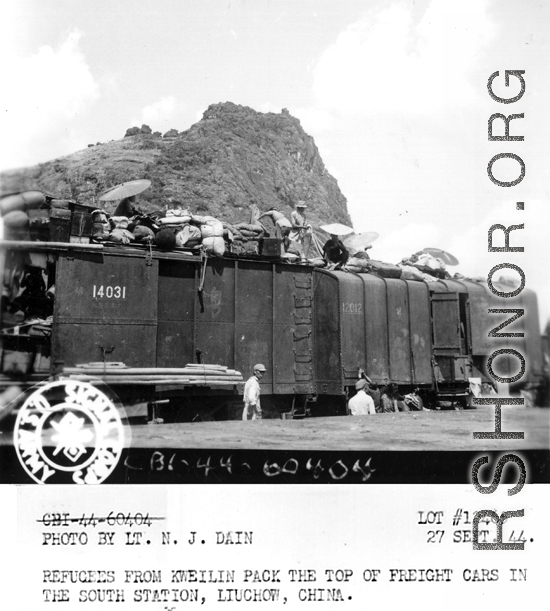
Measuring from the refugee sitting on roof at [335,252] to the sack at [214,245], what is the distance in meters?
3.10

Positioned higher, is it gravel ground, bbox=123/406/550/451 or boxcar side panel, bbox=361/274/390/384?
boxcar side panel, bbox=361/274/390/384

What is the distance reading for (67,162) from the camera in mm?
41281

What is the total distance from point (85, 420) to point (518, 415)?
4.59 meters

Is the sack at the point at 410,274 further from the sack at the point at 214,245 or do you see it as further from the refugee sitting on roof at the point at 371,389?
the sack at the point at 214,245

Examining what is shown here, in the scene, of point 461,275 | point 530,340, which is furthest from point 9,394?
point 461,275

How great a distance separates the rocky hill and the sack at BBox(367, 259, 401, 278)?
2576 cm

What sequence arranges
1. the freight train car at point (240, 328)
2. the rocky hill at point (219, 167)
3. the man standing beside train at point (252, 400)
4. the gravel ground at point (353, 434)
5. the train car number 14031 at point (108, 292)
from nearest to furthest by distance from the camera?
1. the gravel ground at point (353, 434)
2. the freight train car at point (240, 328)
3. the train car number 14031 at point (108, 292)
4. the man standing beside train at point (252, 400)
5. the rocky hill at point (219, 167)

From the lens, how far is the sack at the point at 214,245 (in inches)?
398

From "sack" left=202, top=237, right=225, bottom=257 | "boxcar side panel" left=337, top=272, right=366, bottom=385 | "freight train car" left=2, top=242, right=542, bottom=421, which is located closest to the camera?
"freight train car" left=2, top=242, right=542, bottom=421

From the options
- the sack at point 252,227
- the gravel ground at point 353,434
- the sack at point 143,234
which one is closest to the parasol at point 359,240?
the sack at point 252,227

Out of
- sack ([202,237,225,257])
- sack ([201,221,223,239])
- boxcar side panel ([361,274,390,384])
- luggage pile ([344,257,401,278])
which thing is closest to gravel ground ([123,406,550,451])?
boxcar side panel ([361,274,390,384])

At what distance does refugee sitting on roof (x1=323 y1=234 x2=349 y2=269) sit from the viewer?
12.7 meters

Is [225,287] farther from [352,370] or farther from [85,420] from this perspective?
[85,420]

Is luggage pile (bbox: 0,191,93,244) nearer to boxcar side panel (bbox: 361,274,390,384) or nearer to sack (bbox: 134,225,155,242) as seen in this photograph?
sack (bbox: 134,225,155,242)
